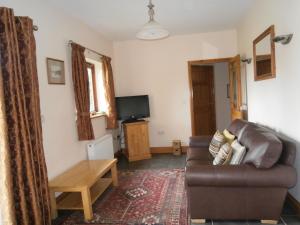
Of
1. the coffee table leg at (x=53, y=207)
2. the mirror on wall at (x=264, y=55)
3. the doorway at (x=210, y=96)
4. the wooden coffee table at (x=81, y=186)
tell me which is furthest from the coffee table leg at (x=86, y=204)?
the doorway at (x=210, y=96)

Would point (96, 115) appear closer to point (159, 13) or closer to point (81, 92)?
A: point (81, 92)

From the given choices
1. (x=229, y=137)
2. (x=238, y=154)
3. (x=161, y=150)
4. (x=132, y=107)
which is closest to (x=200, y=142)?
Result: (x=229, y=137)

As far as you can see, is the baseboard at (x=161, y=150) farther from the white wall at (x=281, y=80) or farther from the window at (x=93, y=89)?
the white wall at (x=281, y=80)

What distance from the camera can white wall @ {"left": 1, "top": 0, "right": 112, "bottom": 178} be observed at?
282cm

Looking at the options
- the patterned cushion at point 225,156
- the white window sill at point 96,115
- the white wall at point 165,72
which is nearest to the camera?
the patterned cushion at point 225,156

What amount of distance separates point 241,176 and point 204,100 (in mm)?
4275

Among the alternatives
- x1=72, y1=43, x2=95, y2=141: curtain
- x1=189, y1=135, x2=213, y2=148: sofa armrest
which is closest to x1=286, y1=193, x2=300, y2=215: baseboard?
x1=189, y1=135, x2=213, y2=148: sofa armrest

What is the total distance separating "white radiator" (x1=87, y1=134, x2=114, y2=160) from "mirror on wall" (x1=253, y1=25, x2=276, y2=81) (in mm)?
2635

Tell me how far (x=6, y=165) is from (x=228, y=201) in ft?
6.47

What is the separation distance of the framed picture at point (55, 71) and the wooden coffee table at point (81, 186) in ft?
3.84

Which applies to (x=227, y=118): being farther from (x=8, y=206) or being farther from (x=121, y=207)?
(x=8, y=206)

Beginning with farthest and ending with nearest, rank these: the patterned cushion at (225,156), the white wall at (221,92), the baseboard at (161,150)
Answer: the white wall at (221,92) → the baseboard at (161,150) → the patterned cushion at (225,156)

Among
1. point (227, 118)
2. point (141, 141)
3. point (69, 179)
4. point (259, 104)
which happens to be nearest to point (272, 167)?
point (259, 104)

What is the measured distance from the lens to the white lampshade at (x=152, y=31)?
2494 mm
